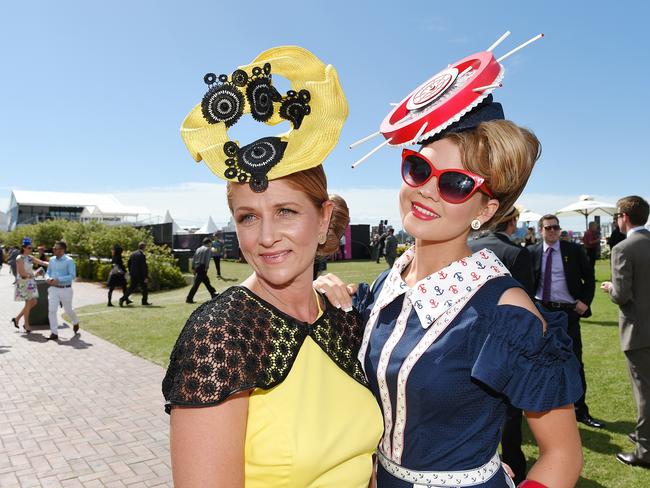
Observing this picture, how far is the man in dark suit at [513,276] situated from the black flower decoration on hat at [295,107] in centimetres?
288

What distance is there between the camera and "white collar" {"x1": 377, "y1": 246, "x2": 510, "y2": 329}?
6.16 ft

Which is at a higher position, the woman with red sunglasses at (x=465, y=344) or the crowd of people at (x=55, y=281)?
the woman with red sunglasses at (x=465, y=344)

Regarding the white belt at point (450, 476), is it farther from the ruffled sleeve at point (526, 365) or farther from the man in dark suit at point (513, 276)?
the man in dark suit at point (513, 276)

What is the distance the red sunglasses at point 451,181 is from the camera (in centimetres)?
192

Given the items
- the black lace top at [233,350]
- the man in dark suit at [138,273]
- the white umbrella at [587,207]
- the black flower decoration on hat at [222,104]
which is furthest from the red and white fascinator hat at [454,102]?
the white umbrella at [587,207]

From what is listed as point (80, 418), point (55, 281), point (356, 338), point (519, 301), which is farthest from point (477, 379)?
point (55, 281)

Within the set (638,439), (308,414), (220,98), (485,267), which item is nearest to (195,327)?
(308,414)

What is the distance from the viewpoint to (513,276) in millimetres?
4699

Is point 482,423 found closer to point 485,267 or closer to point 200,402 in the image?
point 485,267

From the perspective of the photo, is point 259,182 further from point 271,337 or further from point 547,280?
point 547,280

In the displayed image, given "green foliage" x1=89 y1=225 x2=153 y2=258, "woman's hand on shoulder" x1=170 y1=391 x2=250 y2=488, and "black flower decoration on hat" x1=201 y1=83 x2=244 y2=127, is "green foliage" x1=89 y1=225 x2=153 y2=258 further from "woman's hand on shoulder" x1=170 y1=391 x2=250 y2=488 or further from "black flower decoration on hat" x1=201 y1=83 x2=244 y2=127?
"woman's hand on shoulder" x1=170 y1=391 x2=250 y2=488

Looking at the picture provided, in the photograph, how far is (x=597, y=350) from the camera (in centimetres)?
911

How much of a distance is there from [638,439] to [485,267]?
4.31 m

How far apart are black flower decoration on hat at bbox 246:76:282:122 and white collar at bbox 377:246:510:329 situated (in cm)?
88
